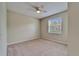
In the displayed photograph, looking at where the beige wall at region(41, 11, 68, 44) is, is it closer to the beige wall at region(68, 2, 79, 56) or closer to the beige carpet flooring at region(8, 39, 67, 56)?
the beige carpet flooring at region(8, 39, 67, 56)

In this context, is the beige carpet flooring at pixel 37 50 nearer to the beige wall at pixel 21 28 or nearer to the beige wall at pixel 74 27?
the beige wall at pixel 21 28

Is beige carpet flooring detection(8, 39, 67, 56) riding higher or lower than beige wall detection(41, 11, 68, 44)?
lower

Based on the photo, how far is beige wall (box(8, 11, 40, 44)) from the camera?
13.4 feet

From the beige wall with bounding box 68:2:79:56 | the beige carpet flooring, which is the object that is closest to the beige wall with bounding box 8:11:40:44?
the beige carpet flooring

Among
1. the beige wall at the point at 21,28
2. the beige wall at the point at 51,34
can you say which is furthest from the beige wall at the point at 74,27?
the beige wall at the point at 21,28

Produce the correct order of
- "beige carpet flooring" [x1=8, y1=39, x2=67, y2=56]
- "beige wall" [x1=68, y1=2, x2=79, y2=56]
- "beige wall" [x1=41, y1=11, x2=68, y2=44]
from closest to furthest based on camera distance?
"beige wall" [x1=68, y1=2, x2=79, y2=56]
"beige carpet flooring" [x1=8, y1=39, x2=67, y2=56]
"beige wall" [x1=41, y1=11, x2=68, y2=44]

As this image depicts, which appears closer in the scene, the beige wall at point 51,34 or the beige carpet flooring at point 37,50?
Answer: the beige carpet flooring at point 37,50

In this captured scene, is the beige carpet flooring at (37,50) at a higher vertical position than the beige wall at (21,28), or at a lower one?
lower

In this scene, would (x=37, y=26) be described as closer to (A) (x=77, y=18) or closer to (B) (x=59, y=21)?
(B) (x=59, y=21)

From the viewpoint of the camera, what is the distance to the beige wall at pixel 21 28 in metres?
4.07

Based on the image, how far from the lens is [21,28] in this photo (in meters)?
4.70

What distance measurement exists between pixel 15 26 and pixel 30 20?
53.4 inches

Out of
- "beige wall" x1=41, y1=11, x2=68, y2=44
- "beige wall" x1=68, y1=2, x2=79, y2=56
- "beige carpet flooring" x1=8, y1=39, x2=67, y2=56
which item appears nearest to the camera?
"beige wall" x1=68, y1=2, x2=79, y2=56

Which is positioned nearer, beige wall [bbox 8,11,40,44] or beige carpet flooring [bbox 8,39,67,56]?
beige carpet flooring [bbox 8,39,67,56]
